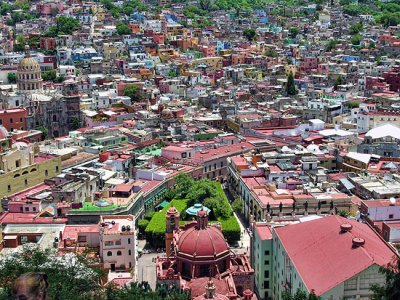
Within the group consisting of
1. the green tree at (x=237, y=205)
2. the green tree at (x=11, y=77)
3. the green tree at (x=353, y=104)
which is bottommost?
the green tree at (x=237, y=205)

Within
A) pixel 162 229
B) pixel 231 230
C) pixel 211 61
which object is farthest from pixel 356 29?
pixel 162 229

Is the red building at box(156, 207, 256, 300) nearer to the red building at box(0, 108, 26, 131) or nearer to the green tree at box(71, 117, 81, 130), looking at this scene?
the red building at box(0, 108, 26, 131)

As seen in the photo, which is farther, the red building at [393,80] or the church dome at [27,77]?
the red building at [393,80]

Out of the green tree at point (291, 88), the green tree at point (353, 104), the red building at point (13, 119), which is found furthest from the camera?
the green tree at point (291, 88)


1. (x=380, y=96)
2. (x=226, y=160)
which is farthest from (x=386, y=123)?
(x=226, y=160)

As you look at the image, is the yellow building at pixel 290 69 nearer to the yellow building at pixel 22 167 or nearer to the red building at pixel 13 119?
the red building at pixel 13 119

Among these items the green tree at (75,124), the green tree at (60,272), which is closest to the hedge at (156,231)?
the green tree at (60,272)

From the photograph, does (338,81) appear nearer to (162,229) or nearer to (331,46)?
(331,46)
